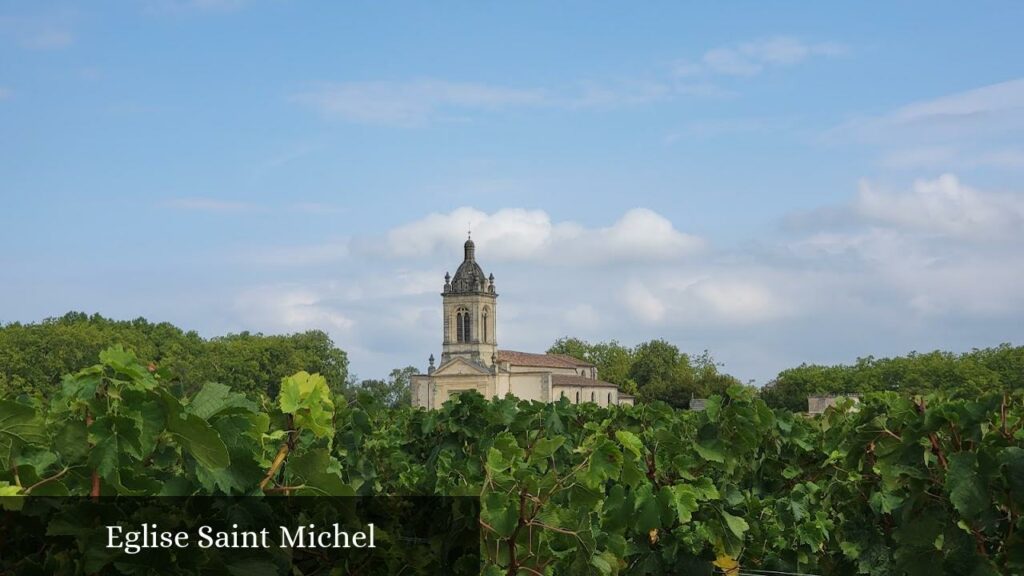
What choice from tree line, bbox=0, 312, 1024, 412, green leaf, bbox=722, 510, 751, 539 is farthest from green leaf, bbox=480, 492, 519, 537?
tree line, bbox=0, 312, 1024, 412

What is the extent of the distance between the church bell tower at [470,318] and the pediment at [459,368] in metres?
1.51

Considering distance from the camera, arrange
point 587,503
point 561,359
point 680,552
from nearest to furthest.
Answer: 1. point 587,503
2. point 680,552
3. point 561,359

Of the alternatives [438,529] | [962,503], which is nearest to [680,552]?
[962,503]

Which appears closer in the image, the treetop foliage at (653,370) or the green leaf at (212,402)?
the green leaf at (212,402)

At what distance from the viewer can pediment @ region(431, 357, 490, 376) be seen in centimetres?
11356

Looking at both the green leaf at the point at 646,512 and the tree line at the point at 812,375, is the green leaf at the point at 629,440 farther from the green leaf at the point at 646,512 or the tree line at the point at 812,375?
the tree line at the point at 812,375

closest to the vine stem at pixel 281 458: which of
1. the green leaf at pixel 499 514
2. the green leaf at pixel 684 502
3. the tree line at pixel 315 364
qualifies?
the green leaf at pixel 499 514

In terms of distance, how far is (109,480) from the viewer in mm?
2863

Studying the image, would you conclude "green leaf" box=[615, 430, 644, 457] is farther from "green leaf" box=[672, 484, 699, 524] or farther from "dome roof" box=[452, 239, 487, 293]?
"dome roof" box=[452, 239, 487, 293]

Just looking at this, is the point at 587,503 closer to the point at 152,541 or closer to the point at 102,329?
the point at 152,541

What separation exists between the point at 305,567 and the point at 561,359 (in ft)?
400

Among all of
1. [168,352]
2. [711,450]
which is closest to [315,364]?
[168,352]

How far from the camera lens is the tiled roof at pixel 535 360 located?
117125 millimetres

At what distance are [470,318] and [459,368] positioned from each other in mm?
6506
